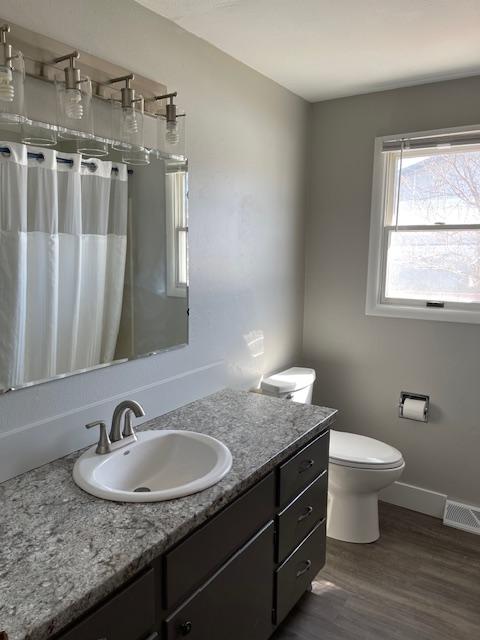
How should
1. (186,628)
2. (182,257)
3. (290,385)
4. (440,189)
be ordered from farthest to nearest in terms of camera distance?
(440,189) < (290,385) < (182,257) < (186,628)

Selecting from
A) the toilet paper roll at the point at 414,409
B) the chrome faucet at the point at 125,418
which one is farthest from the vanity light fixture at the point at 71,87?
the toilet paper roll at the point at 414,409

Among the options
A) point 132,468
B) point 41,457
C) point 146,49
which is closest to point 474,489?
point 132,468

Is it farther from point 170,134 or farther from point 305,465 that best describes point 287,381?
point 170,134

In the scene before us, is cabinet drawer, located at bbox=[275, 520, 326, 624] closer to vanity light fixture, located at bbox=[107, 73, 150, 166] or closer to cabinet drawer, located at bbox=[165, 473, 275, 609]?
cabinet drawer, located at bbox=[165, 473, 275, 609]

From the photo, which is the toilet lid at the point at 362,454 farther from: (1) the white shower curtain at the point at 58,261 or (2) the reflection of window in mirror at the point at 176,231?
(1) the white shower curtain at the point at 58,261

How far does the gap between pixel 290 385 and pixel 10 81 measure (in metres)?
1.80

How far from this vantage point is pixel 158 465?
1675 millimetres

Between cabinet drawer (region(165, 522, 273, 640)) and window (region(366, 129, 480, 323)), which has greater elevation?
window (region(366, 129, 480, 323))

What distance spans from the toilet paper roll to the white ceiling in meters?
1.73

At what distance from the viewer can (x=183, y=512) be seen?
1238 mm

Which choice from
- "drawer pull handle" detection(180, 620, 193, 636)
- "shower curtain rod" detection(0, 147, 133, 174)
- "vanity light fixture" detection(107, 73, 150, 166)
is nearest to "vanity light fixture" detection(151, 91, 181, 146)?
"vanity light fixture" detection(107, 73, 150, 166)

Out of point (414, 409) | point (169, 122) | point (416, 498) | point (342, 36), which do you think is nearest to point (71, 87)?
point (169, 122)

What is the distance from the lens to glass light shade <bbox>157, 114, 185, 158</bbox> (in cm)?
184

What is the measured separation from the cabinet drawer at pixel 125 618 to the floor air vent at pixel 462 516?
208 centimetres
